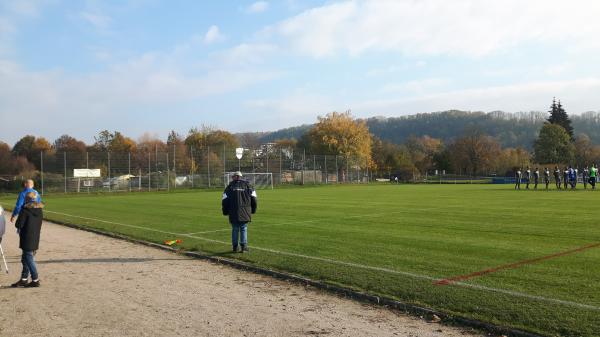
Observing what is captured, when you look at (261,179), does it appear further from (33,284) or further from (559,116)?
(559,116)

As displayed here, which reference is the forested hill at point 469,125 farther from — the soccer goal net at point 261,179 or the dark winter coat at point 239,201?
the dark winter coat at point 239,201

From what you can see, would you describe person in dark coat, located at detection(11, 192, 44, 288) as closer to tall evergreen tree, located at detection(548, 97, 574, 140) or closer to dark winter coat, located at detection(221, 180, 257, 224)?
dark winter coat, located at detection(221, 180, 257, 224)

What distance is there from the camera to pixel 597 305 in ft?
21.5

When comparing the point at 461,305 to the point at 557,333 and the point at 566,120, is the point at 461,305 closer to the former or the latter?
the point at 557,333

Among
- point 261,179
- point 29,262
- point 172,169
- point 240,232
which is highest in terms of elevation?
point 172,169

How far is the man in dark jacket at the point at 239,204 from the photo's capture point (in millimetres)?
11227

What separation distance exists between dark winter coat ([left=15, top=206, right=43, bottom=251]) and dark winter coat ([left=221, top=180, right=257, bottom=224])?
3.94 meters

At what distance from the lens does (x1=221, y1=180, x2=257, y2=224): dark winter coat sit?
36.8 feet

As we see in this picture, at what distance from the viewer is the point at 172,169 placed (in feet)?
180

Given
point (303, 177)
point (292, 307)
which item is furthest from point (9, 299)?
point (303, 177)

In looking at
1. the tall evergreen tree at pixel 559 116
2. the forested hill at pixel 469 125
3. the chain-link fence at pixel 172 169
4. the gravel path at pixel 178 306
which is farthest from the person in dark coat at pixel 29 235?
the forested hill at pixel 469 125

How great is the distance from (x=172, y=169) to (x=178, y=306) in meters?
49.4

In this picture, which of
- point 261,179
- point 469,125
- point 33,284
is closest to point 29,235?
point 33,284

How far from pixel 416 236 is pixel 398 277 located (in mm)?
5126
